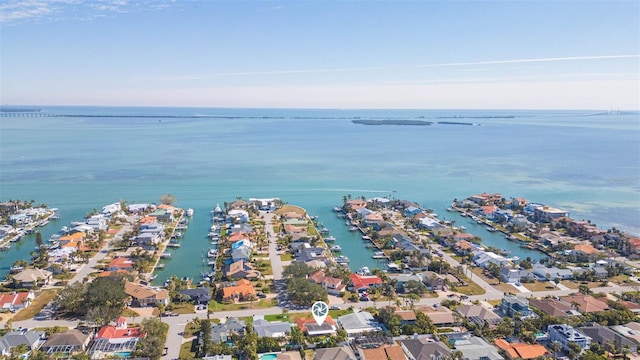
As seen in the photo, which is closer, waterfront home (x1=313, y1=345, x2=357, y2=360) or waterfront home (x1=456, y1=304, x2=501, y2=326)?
waterfront home (x1=313, y1=345, x2=357, y2=360)

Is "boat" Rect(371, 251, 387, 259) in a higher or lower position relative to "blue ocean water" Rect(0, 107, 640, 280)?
lower

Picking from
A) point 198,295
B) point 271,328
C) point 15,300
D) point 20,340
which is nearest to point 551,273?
point 271,328


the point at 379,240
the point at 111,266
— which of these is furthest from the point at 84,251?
the point at 379,240

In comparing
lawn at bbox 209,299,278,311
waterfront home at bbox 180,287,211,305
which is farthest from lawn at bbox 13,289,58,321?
lawn at bbox 209,299,278,311

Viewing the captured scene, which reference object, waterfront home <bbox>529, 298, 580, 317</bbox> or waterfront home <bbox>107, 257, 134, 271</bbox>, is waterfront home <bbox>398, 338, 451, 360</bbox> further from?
waterfront home <bbox>107, 257, 134, 271</bbox>

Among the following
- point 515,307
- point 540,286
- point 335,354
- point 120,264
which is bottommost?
point 540,286

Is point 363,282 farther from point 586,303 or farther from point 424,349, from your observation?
point 586,303
